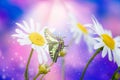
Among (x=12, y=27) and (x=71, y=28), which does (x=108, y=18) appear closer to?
(x=71, y=28)

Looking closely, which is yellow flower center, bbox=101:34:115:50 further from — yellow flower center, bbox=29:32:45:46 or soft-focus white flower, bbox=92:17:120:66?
yellow flower center, bbox=29:32:45:46

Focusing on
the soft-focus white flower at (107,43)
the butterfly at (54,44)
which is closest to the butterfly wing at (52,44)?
the butterfly at (54,44)

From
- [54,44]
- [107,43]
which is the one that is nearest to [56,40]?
[54,44]

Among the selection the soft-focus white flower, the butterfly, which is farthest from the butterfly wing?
the soft-focus white flower

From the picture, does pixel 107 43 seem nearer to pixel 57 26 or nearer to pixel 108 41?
pixel 108 41

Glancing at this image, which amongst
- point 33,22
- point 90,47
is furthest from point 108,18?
point 33,22
